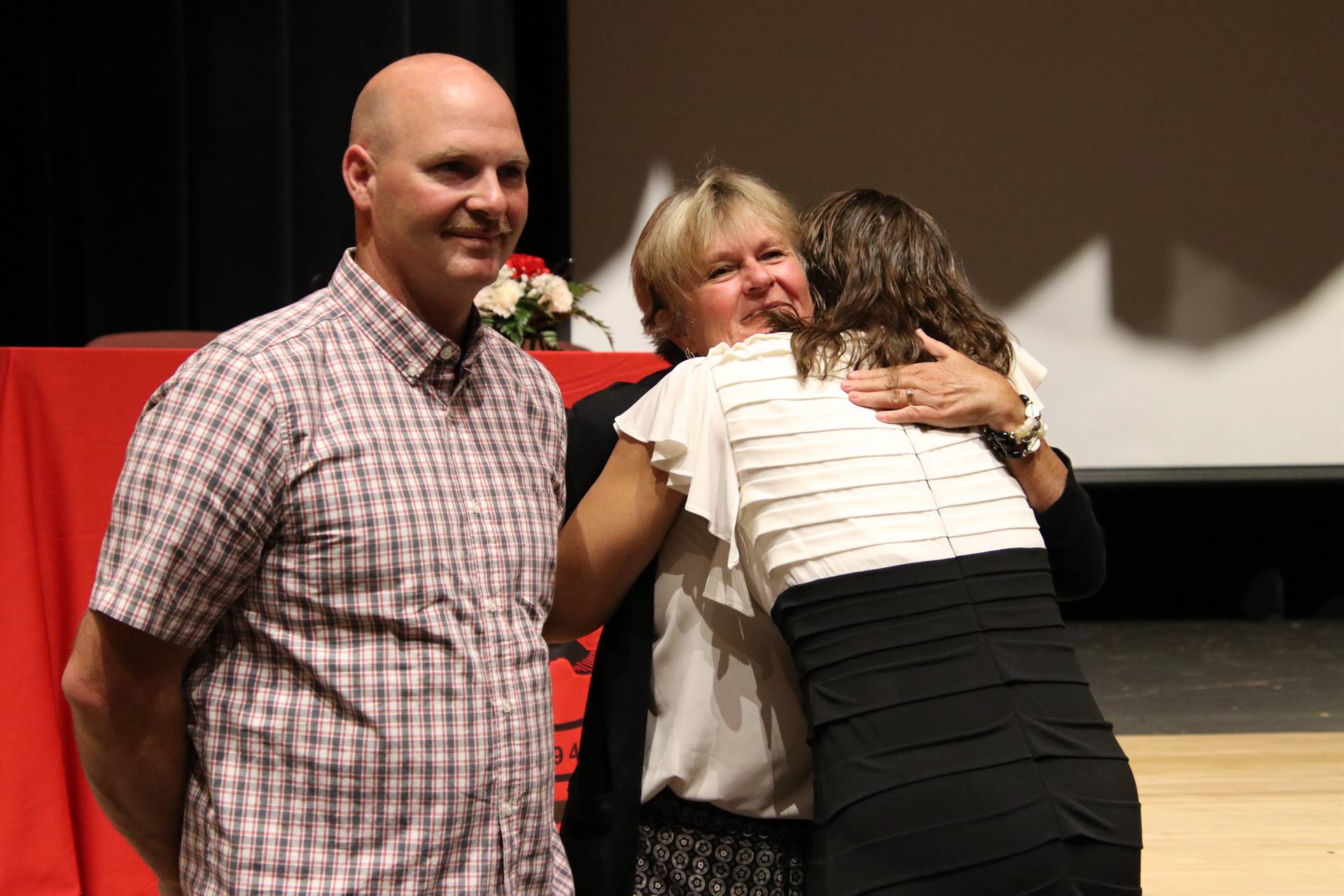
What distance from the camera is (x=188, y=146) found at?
533cm

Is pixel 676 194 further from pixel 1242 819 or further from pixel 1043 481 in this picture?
pixel 1242 819

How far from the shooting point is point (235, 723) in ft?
3.49

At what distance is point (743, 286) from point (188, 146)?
176 inches

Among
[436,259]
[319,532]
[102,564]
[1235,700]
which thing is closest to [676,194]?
[436,259]

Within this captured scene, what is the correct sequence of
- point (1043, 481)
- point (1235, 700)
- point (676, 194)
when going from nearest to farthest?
point (1043, 481), point (676, 194), point (1235, 700)

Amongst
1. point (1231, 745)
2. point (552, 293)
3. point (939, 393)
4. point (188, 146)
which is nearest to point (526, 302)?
point (552, 293)

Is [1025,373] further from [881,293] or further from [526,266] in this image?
[526,266]

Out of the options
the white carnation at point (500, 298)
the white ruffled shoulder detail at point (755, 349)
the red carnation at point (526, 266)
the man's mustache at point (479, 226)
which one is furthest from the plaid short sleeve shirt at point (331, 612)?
the red carnation at point (526, 266)

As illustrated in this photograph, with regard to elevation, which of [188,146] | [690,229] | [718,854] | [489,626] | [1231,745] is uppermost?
[188,146]

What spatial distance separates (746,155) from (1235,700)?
3214mm

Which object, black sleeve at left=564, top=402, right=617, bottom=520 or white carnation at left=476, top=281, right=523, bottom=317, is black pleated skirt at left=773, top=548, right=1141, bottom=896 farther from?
white carnation at left=476, top=281, right=523, bottom=317

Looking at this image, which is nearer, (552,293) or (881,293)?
(881,293)

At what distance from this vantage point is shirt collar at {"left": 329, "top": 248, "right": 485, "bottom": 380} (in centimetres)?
117

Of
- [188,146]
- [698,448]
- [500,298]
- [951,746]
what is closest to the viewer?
[951,746]
